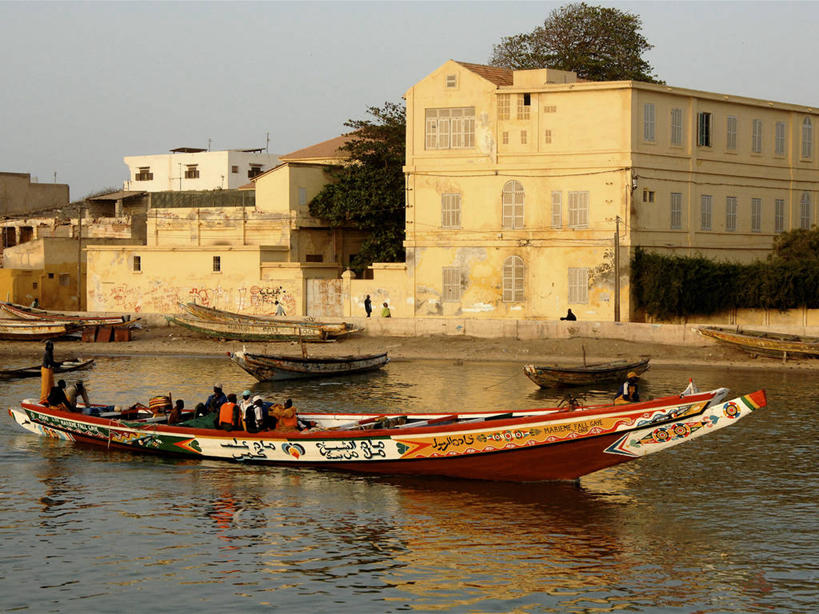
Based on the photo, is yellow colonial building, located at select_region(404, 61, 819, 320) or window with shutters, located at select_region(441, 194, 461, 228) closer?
yellow colonial building, located at select_region(404, 61, 819, 320)

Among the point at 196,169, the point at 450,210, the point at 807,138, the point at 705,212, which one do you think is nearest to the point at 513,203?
the point at 450,210

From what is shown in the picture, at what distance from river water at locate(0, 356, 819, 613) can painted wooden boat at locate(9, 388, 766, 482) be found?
1.56ft

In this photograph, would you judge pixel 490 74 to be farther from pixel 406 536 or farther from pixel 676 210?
pixel 406 536

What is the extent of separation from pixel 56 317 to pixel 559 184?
24.6 m

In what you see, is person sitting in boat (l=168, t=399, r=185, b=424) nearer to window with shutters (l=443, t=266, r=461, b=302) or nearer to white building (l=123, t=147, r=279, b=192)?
window with shutters (l=443, t=266, r=461, b=302)

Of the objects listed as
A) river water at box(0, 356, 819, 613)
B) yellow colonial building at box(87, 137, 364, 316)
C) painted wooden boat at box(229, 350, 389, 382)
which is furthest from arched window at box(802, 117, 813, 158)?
river water at box(0, 356, 819, 613)

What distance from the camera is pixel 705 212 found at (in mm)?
49688

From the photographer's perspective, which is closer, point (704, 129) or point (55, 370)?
point (55, 370)

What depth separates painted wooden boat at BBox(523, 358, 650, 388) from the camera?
117 feet

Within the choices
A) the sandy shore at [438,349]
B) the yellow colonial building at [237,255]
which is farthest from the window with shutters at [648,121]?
the yellow colonial building at [237,255]

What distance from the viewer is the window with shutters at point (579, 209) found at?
47438mm

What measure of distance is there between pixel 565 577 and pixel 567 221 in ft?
106

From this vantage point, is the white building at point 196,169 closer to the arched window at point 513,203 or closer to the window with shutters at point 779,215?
the arched window at point 513,203

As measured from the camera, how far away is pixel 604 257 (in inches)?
1854
